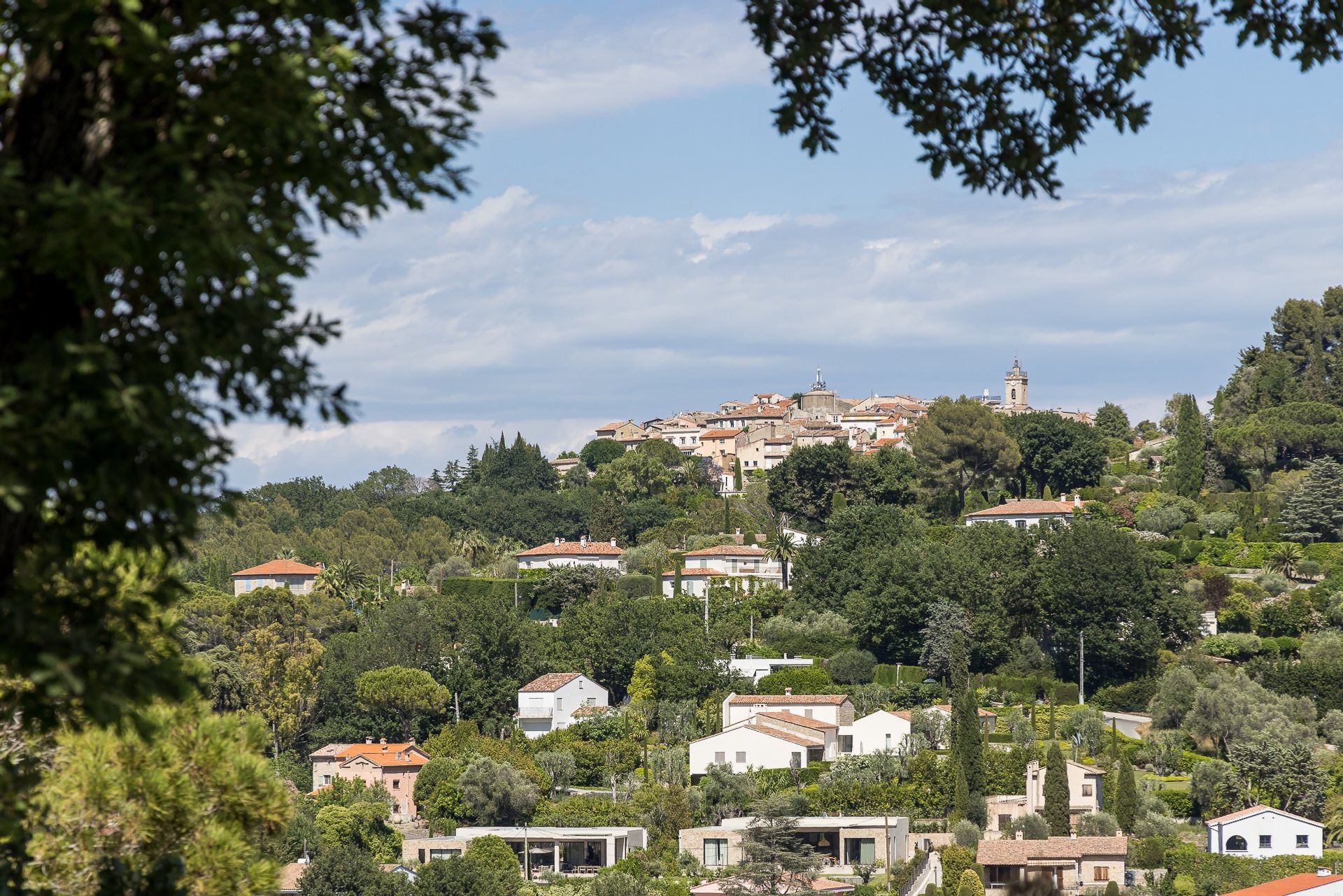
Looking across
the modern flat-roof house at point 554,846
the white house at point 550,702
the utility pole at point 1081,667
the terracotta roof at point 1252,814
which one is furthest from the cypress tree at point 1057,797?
the white house at point 550,702

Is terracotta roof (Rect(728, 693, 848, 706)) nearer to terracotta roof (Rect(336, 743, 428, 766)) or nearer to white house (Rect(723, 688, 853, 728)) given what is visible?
white house (Rect(723, 688, 853, 728))

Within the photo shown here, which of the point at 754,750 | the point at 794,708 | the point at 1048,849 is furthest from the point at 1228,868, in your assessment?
the point at 794,708

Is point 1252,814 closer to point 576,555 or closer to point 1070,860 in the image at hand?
point 1070,860

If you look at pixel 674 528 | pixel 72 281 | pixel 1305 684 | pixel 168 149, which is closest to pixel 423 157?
pixel 168 149

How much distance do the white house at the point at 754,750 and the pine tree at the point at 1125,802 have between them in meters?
12.0

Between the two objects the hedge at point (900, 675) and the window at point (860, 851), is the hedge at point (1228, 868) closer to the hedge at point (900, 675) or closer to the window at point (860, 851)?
the window at point (860, 851)

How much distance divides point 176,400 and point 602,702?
67.2m

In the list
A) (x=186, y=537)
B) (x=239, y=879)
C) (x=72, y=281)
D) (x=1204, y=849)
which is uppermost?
(x=72, y=281)

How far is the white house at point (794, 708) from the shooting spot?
Result: 213 ft

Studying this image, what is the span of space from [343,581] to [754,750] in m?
34.1

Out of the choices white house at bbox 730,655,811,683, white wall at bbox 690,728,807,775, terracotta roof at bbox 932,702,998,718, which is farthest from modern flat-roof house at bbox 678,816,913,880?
white house at bbox 730,655,811,683

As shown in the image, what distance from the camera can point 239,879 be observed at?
30.8 feet

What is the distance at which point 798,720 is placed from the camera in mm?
63281

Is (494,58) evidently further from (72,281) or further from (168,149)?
(72,281)
